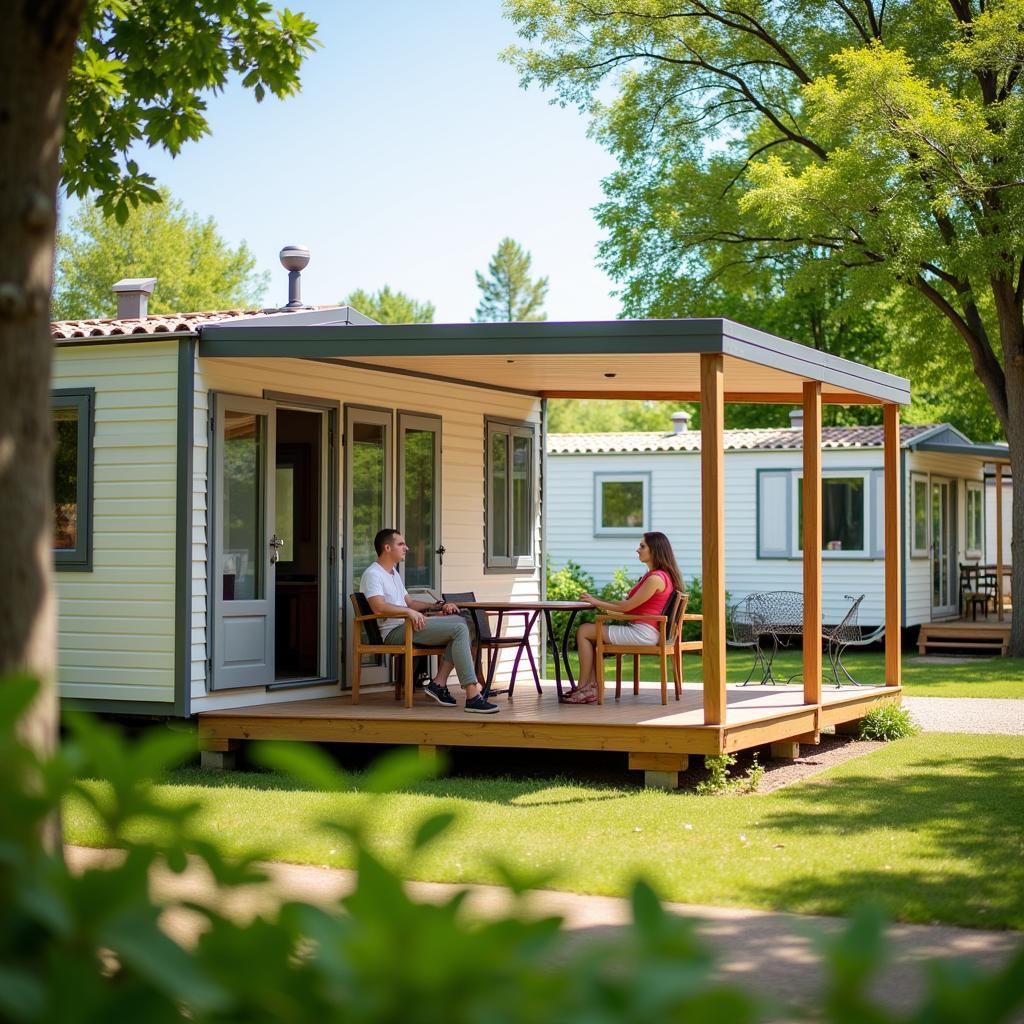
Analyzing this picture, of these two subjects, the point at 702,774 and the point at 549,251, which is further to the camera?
the point at 549,251

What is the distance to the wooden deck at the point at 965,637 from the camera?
19.2 metres

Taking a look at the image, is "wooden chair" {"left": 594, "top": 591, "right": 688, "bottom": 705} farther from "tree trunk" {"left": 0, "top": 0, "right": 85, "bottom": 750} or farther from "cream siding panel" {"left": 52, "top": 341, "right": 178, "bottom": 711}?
"tree trunk" {"left": 0, "top": 0, "right": 85, "bottom": 750}

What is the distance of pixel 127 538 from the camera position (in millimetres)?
9320

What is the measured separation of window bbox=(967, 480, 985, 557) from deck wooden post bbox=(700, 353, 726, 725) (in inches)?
624

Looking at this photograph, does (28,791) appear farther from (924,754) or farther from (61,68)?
(924,754)

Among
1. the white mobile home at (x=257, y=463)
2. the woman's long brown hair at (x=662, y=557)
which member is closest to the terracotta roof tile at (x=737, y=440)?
the white mobile home at (x=257, y=463)

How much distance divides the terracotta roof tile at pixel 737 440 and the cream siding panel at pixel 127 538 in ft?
40.6

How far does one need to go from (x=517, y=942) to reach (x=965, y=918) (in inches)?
182

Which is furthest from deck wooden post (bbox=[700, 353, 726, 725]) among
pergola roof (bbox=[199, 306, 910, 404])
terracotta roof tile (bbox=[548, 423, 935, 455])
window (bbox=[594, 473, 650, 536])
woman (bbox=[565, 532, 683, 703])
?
window (bbox=[594, 473, 650, 536])

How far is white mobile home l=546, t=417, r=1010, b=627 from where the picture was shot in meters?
19.8

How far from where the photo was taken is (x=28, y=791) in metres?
1.29

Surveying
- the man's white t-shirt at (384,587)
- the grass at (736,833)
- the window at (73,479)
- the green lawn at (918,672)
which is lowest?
the grass at (736,833)

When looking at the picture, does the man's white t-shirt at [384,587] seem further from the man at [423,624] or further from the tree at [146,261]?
the tree at [146,261]

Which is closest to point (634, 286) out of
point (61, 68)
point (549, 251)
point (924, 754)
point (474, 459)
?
Answer: point (474, 459)
